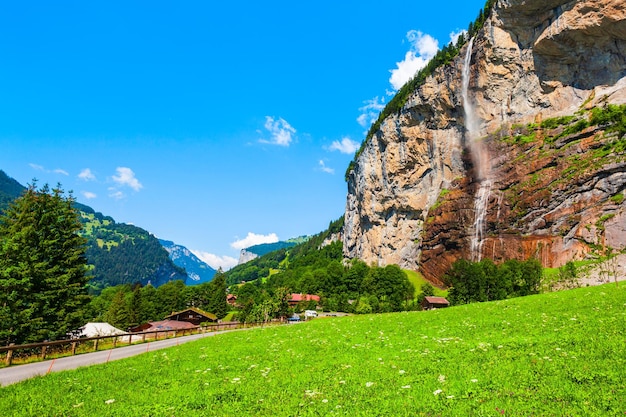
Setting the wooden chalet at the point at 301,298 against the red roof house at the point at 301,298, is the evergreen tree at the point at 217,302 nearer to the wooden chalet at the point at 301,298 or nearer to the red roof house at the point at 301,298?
the red roof house at the point at 301,298

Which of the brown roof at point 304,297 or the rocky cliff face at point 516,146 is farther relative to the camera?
the brown roof at point 304,297

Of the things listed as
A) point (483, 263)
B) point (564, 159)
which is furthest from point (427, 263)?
point (564, 159)

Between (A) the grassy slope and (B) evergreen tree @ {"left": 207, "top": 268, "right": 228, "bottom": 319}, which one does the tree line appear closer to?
(A) the grassy slope

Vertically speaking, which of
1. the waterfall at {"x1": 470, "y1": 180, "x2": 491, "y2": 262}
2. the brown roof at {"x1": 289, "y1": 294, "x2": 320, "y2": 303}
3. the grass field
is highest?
the waterfall at {"x1": 470, "y1": 180, "x2": 491, "y2": 262}

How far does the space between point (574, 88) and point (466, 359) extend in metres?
114

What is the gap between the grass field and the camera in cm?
740

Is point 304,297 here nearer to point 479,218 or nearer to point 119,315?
point 119,315

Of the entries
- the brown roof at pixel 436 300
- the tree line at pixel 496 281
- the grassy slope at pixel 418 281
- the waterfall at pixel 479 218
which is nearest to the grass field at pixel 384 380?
the tree line at pixel 496 281

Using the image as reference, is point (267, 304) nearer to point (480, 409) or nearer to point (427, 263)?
point (427, 263)

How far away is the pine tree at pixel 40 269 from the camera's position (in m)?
31.0

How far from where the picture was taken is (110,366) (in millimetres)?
15781

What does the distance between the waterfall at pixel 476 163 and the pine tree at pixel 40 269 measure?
95.7 meters

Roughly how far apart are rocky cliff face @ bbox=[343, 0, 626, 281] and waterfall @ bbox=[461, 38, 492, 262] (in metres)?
1.20

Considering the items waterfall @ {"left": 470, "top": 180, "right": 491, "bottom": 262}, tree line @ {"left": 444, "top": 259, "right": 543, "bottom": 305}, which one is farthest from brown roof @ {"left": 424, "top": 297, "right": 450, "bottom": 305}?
waterfall @ {"left": 470, "top": 180, "right": 491, "bottom": 262}
